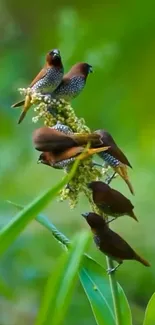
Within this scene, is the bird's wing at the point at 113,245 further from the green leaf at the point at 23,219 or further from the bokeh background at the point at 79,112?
the bokeh background at the point at 79,112

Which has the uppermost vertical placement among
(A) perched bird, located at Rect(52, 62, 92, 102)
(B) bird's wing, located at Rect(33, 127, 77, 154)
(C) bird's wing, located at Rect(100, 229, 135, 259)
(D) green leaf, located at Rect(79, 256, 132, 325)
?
(A) perched bird, located at Rect(52, 62, 92, 102)

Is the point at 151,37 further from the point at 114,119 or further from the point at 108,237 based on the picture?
the point at 108,237

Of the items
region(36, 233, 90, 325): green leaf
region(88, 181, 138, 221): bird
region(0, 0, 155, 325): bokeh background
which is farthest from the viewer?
region(0, 0, 155, 325): bokeh background

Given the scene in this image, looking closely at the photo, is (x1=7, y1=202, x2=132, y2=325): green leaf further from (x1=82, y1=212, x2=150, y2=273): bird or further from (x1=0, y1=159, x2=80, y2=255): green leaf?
(x1=0, y1=159, x2=80, y2=255): green leaf

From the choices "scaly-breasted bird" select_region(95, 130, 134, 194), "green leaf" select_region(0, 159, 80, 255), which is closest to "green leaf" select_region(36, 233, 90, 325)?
"green leaf" select_region(0, 159, 80, 255)

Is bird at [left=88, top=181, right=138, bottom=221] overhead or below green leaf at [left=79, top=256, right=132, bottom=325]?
overhead

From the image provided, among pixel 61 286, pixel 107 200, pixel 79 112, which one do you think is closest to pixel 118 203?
pixel 107 200
